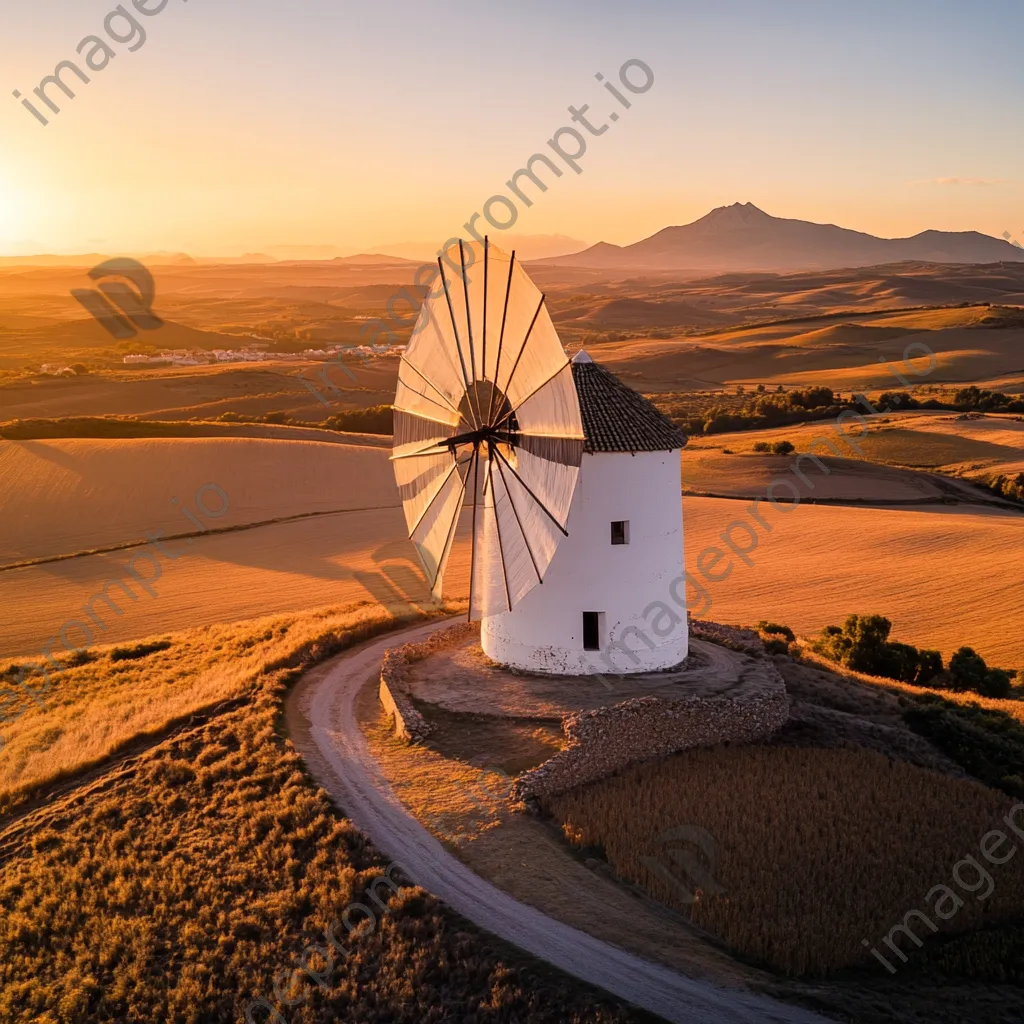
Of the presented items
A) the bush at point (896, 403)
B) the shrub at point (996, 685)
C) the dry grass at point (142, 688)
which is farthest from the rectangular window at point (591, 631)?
the bush at point (896, 403)

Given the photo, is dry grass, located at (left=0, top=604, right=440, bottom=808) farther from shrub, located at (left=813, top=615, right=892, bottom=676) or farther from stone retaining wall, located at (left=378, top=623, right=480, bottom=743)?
shrub, located at (left=813, top=615, right=892, bottom=676)

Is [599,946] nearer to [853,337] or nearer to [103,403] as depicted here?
[103,403]

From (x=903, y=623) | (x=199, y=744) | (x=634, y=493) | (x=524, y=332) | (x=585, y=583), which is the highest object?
(x=524, y=332)

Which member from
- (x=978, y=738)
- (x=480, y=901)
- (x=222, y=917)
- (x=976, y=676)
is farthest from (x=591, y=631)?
(x=976, y=676)

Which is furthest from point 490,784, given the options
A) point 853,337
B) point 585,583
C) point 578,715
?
point 853,337

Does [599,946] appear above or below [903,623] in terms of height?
above

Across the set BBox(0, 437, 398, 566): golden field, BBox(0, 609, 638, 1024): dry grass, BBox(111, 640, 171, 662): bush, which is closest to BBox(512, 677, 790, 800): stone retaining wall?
BBox(0, 609, 638, 1024): dry grass
